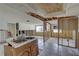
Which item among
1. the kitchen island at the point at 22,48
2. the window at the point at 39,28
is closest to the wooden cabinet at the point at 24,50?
the kitchen island at the point at 22,48

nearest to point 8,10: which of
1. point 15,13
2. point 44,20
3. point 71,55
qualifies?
point 15,13

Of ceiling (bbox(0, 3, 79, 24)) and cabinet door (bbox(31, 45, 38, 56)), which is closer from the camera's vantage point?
ceiling (bbox(0, 3, 79, 24))

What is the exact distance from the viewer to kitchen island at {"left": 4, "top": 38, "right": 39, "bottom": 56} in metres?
1.82

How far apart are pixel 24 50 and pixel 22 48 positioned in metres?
0.05

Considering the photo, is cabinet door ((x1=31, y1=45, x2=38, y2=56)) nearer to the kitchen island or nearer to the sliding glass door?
the kitchen island

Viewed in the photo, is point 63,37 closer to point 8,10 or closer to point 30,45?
point 30,45

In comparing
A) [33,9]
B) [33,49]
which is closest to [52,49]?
[33,49]

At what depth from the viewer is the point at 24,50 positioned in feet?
6.13

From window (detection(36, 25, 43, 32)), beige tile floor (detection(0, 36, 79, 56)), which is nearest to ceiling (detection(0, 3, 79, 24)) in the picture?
window (detection(36, 25, 43, 32))

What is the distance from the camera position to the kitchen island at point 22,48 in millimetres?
1819

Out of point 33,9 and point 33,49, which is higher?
point 33,9

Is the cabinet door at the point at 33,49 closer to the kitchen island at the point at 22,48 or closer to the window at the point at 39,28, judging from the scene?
the kitchen island at the point at 22,48

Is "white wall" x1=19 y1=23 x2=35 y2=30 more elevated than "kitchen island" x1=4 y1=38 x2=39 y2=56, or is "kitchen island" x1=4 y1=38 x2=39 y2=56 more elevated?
"white wall" x1=19 y1=23 x2=35 y2=30

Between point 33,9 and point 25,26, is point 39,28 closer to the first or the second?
point 25,26
